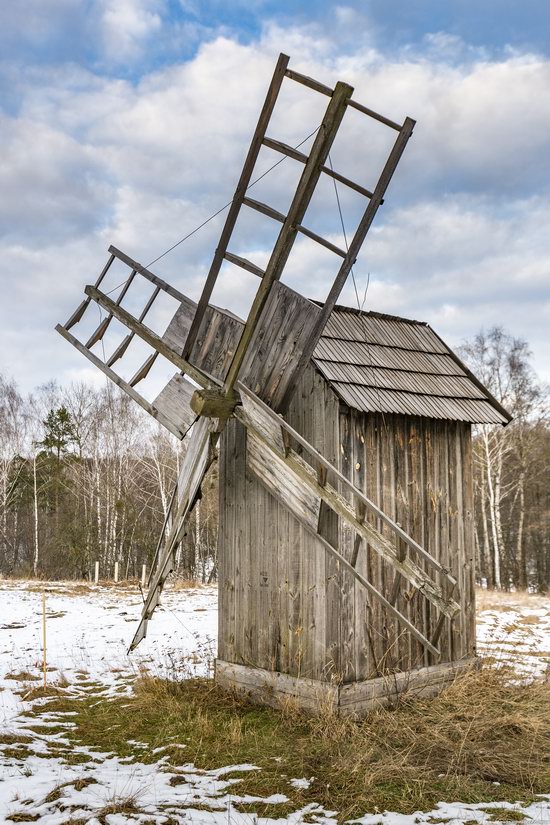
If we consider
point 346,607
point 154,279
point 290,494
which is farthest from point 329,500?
point 154,279

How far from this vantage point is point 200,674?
916cm

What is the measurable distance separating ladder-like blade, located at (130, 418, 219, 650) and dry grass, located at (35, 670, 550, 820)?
1.12 m

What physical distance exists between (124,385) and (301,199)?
3.22 metres

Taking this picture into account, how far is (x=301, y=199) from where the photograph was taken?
20.6ft

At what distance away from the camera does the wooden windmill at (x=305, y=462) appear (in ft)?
21.2

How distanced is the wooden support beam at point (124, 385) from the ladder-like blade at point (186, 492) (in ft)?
1.06

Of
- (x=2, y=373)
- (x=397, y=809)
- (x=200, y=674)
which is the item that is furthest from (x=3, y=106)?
(x=2, y=373)

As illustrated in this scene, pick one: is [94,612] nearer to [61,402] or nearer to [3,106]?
[3,106]

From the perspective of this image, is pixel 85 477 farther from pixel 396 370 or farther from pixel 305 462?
pixel 305 462

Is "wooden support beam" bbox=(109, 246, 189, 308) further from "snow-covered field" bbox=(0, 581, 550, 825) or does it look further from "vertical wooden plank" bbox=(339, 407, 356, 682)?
"snow-covered field" bbox=(0, 581, 550, 825)

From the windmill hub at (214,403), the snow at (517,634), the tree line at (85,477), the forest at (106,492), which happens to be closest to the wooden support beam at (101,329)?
the windmill hub at (214,403)

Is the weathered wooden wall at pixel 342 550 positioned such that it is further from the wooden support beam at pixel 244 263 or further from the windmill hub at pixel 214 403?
the wooden support beam at pixel 244 263

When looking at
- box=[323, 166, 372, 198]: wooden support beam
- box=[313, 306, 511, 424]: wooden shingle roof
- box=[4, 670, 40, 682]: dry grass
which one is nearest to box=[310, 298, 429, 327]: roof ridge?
box=[313, 306, 511, 424]: wooden shingle roof

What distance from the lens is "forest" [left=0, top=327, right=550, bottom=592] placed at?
29.1 meters
